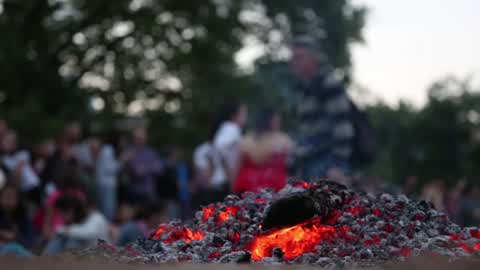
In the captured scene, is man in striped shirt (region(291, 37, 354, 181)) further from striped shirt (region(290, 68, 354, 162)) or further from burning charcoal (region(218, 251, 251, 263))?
burning charcoal (region(218, 251, 251, 263))

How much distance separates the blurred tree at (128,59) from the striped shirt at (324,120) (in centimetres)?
667

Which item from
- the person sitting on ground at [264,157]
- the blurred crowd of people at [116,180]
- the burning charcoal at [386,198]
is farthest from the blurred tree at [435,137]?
the burning charcoal at [386,198]

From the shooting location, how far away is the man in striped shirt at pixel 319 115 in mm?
7508

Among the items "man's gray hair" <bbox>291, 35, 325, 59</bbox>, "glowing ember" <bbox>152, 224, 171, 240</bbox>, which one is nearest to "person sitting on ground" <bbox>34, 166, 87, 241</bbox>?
"man's gray hair" <bbox>291, 35, 325, 59</bbox>

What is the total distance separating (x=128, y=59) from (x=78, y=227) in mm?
8400

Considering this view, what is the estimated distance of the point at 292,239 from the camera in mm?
3867

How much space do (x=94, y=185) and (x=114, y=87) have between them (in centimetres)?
583

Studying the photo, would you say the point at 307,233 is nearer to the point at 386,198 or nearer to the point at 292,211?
the point at 292,211

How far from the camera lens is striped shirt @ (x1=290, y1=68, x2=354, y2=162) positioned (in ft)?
24.7

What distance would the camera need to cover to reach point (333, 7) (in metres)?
19.0

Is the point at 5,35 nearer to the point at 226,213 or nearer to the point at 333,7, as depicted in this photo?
the point at 333,7

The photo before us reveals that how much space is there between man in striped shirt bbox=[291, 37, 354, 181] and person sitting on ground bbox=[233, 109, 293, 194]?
216 mm

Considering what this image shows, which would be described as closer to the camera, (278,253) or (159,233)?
(278,253)

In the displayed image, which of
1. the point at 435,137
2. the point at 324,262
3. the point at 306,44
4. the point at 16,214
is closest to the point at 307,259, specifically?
the point at 324,262
